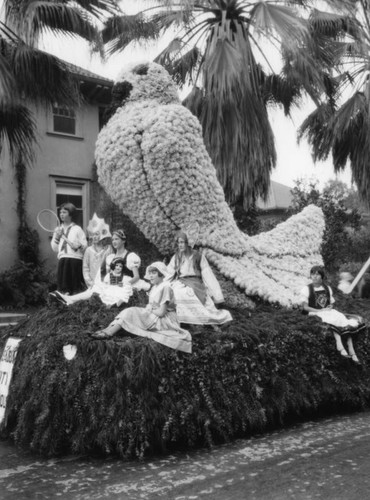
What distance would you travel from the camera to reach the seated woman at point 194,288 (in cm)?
548

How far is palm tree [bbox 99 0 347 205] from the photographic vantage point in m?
9.88

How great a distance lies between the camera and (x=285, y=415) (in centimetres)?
572

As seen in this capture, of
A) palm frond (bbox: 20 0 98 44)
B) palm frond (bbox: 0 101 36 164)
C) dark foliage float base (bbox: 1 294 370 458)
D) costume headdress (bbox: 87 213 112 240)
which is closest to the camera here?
dark foliage float base (bbox: 1 294 370 458)

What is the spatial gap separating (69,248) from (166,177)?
4.82ft

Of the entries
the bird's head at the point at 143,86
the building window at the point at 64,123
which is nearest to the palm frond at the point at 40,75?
the bird's head at the point at 143,86

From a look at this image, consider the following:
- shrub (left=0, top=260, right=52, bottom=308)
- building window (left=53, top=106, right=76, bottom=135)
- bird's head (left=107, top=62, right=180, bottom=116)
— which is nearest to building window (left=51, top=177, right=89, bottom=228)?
building window (left=53, top=106, right=76, bottom=135)

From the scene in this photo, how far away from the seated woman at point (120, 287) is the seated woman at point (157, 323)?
0.77 m

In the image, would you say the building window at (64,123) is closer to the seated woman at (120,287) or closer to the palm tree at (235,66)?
the palm tree at (235,66)

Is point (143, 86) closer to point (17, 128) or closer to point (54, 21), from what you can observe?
point (54, 21)

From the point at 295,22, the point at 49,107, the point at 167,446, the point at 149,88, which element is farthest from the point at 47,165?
the point at 167,446

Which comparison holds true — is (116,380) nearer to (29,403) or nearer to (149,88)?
(29,403)

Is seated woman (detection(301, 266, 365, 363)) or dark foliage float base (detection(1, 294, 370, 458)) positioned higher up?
seated woman (detection(301, 266, 365, 363))

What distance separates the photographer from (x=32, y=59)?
985 cm

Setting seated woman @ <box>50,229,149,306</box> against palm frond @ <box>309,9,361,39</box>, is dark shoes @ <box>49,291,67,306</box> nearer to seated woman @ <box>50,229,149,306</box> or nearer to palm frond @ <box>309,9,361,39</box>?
seated woman @ <box>50,229,149,306</box>
